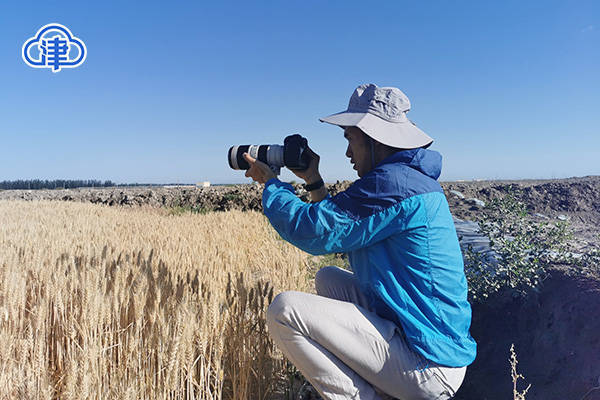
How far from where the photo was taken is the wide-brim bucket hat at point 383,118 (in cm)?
152

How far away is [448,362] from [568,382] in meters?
1.00

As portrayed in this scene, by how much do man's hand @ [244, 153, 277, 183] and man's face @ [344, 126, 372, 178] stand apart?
418mm

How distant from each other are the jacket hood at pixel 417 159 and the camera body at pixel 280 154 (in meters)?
0.46

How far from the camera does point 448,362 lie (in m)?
1.45

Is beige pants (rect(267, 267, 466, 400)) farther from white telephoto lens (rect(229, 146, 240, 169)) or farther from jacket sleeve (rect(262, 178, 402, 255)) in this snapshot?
white telephoto lens (rect(229, 146, 240, 169))

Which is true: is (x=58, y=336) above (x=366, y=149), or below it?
below

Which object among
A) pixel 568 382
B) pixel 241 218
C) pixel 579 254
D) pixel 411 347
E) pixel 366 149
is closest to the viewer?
pixel 411 347

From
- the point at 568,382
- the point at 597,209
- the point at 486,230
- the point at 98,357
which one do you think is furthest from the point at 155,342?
the point at 597,209

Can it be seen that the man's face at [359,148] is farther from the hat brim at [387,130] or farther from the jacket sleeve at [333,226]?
the jacket sleeve at [333,226]

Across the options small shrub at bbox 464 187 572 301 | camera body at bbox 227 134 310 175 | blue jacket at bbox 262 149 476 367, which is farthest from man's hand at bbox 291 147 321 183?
small shrub at bbox 464 187 572 301

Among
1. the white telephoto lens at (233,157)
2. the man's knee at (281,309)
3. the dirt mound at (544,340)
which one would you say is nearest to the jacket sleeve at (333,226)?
the man's knee at (281,309)

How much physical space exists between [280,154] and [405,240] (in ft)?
2.52

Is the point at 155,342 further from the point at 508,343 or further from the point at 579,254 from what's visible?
the point at 579,254

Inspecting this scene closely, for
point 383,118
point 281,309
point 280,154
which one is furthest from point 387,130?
point 281,309
